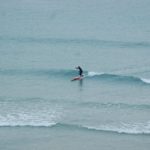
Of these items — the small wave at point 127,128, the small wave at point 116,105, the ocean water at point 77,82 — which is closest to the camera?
the small wave at point 127,128

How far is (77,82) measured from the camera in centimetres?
4266

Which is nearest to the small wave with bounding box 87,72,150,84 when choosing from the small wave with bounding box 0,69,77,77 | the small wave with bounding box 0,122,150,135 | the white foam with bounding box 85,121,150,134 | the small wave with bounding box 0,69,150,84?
the small wave with bounding box 0,69,150,84

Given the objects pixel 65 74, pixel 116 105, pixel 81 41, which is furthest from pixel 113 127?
pixel 81 41

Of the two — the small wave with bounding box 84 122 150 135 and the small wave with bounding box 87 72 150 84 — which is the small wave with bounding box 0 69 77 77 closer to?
the small wave with bounding box 87 72 150 84

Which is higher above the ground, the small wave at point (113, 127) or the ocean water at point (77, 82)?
the ocean water at point (77, 82)

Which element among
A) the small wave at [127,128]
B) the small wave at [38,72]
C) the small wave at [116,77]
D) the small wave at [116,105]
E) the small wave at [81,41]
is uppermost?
the small wave at [81,41]

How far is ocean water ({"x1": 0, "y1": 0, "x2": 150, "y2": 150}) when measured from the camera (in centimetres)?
3166

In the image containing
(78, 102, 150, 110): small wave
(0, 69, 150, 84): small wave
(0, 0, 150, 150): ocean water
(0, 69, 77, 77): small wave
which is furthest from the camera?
(0, 69, 77, 77): small wave

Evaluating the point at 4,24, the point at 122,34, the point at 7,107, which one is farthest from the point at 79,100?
the point at 4,24

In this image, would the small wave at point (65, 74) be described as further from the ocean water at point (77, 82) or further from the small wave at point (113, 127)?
the small wave at point (113, 127)

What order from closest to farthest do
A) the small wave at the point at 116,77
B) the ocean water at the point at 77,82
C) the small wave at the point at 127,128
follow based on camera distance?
the small wave at the point at 127,128 → the ocean water at the point at 77,82 → the small wave at the point at 116,77

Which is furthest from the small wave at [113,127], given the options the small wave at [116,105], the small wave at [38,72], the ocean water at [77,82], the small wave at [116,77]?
the small wave at [38,72]

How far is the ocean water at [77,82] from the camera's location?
31.7 metres

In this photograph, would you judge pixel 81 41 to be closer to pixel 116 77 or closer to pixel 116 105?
pixel 116 77
